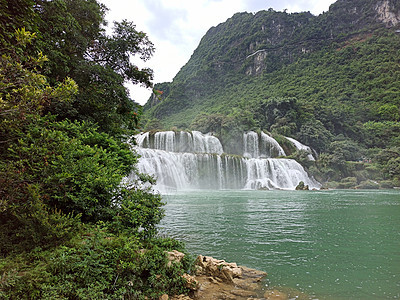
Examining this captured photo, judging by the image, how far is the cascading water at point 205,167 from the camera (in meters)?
20.6

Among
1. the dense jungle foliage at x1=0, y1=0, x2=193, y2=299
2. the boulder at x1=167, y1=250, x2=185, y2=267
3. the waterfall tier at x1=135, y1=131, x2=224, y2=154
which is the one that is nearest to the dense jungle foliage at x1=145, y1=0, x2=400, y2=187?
the waterfall tier at x1=135, y1=131, x2=224, y2=154

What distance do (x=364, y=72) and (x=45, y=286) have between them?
247 ft

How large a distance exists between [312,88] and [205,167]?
4839 cm

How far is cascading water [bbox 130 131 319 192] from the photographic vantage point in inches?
812

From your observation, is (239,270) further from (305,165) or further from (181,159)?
(305,165)

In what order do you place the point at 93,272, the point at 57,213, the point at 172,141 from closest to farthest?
the point at 93,272 → the point at 57,213 → the point at 172,141

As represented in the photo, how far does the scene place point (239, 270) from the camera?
367 centimetres

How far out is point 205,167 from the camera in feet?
82.0

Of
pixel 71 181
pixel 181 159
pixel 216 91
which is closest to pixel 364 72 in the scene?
pixel 216 91

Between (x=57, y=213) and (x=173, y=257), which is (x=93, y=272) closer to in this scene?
(x=57, y=213)

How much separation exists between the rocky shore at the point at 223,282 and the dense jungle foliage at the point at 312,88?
3025 cm

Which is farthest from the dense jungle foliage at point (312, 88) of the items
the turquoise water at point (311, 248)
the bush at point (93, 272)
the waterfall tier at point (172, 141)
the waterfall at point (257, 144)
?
the bush at point (93, 272)

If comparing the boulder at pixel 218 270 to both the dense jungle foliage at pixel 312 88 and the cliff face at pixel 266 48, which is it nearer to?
the dense jungle foliage at pixel 312 88

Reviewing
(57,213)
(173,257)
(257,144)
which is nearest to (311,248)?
→ (173,257)
